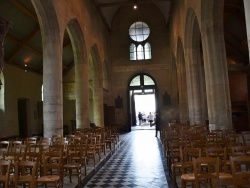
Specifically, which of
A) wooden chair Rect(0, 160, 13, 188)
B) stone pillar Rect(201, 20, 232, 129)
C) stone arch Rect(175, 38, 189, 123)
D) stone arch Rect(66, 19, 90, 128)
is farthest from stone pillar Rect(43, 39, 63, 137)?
stone arch Rect(175, 38, 189, 123)

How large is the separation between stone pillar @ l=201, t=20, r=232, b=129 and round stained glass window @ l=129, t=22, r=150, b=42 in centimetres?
1546

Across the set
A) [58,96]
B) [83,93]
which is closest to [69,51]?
[83,93]

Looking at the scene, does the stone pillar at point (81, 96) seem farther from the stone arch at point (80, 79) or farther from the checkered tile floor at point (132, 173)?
the checkered tile floor at point (132, 173)

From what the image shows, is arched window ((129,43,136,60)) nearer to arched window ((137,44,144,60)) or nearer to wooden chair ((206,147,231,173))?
arched window ((137,44,144,60))

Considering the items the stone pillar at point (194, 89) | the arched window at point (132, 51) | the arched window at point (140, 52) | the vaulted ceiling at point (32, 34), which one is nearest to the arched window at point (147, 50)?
the arched window at point (140, 52)

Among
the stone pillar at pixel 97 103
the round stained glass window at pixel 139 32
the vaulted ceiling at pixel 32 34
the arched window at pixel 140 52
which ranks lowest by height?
the stone pillar at pixel 97 103

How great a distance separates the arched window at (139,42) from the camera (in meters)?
25.8

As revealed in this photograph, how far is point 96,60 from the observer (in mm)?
21031

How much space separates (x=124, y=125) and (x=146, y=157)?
606 inches

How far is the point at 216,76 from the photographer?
10500mm

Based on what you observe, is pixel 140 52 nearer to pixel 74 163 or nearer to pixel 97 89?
pixel 97 89

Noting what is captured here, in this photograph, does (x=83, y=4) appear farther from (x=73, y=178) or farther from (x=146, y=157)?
(x=73, y=178)

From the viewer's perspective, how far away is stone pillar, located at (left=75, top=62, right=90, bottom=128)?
1595 centimetres

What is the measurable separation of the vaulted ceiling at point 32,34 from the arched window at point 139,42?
4531 mm
